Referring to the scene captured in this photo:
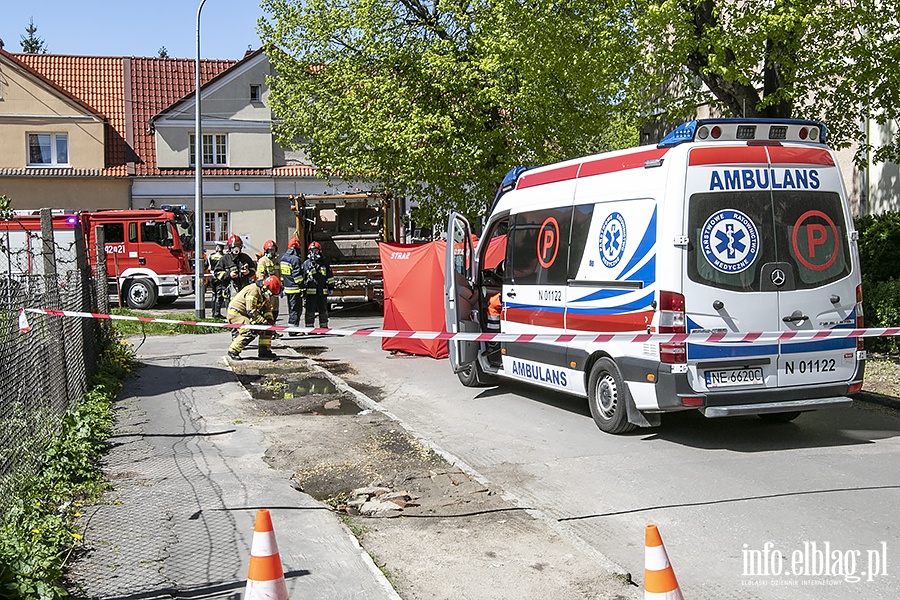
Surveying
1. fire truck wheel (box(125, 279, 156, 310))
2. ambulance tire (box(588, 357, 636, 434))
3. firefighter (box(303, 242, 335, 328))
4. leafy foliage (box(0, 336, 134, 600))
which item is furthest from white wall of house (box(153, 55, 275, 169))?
ambulance tire (box(588, 357, 636, 434))

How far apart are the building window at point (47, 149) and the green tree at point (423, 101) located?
617 inches

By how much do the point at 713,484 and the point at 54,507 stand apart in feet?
14.9

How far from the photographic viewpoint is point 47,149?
36531mm

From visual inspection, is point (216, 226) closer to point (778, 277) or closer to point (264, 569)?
point (778, 277)

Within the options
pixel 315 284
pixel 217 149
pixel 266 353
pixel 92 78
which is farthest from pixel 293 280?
pixel 92 78

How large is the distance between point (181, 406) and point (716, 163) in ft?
20.6

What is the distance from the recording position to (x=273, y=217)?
38.1 m

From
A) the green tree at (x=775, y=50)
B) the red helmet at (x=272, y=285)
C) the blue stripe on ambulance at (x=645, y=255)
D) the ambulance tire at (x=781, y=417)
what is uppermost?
the green tree at (x=775, y=50)

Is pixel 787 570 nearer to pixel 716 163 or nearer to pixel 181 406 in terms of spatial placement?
pixel 716 163

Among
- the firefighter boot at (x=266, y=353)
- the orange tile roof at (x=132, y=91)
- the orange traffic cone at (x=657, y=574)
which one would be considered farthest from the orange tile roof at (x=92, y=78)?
the orange traffic cone at (x=657, y=574)

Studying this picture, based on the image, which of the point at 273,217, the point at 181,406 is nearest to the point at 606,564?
the point at 181,406

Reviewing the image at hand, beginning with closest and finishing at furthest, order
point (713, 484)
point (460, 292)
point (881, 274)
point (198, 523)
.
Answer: point (198, 523) → point (713, 484) → point (460, 292) → point (881, 274)

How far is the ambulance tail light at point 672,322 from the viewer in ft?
25.5

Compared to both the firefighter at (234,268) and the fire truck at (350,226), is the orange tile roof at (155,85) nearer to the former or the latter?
the fire truck at (350,226)
